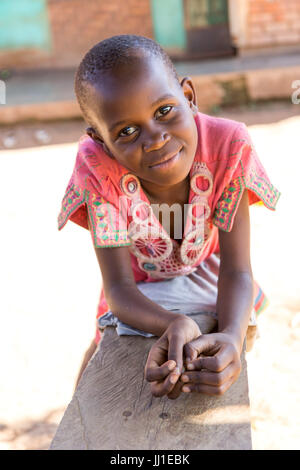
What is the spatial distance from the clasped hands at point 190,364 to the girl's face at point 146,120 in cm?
43

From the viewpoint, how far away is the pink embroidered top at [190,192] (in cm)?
164

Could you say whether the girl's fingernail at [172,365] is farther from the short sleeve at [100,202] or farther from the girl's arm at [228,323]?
the short sleeve at [100,202]

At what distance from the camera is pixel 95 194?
166 centimetres

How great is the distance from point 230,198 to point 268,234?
6.64 feet

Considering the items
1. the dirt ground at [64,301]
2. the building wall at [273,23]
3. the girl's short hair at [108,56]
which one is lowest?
the dirt ground at [64,301]

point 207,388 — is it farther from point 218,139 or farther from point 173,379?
point 218,139

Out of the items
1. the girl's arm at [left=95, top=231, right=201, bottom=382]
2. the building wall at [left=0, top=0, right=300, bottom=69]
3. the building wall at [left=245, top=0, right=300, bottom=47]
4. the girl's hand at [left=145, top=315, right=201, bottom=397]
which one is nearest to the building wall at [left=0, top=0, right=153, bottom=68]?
the building wall at [left=0, top=0, right=300, bottom=69]

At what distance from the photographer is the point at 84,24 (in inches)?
277

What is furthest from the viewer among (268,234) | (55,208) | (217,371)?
(55,208)

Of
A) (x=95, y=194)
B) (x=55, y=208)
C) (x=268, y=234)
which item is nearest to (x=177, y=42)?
(x=55, y=208)

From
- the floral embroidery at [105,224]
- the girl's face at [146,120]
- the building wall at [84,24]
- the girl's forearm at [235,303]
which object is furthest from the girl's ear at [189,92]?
the building wall at [84,24]

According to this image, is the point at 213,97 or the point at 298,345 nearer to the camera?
the point at 298,345
